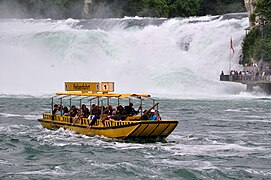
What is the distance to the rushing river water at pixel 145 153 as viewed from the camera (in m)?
22.6

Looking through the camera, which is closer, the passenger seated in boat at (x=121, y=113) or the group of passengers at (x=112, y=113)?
the group of passengers at (x=112, y=113)

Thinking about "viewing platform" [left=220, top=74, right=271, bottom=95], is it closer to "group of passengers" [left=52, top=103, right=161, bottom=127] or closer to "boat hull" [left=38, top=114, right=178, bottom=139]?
"group of passengers" [left=52, top=103, right=161, bottom=127]

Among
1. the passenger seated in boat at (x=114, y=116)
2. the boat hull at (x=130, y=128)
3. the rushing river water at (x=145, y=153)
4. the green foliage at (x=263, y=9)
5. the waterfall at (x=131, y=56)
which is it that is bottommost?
the rushing river water at (x=145, y=153)

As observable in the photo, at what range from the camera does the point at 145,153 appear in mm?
25984

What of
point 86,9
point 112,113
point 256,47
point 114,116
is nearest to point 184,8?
point 86,9

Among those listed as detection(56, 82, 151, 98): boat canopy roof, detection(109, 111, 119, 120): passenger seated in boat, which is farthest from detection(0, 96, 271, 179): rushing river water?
detection(56, 82, 151, 98): boat canopy roof

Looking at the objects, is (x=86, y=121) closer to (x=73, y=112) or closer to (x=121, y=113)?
(x=121, y=113)

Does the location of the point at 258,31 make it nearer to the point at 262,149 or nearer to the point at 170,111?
the point at 170,111

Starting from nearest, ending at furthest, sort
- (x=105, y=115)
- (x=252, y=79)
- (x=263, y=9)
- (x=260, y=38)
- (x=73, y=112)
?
1. (x=105, y=115)
2. (x=73, y=112)
3. (x=252, y=79)
4. (x=260, y=38)
5. (x=263, y=9)

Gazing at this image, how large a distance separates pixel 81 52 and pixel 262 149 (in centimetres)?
4434

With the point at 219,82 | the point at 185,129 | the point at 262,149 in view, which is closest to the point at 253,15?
the point at 219,82

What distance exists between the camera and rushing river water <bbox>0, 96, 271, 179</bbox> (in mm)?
22562

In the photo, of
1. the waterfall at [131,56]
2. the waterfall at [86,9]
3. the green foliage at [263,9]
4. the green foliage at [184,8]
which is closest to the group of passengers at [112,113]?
the waterfall at [131,56]

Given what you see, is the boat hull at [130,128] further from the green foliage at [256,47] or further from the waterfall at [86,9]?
the waterfall at [86,9]
